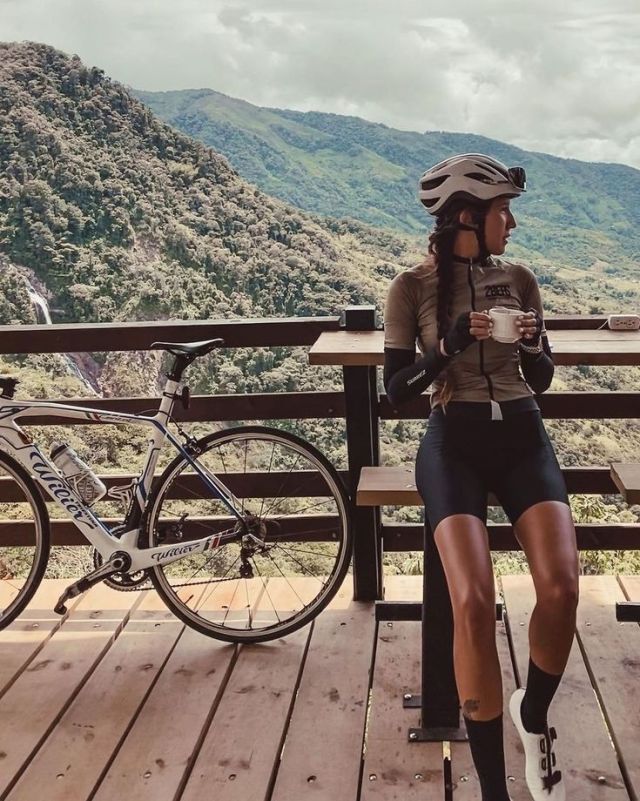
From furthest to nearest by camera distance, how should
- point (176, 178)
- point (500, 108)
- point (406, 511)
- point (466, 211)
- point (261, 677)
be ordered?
point (500, 108) < point (176, 178) < point (406, 511) < point (261, 677) < point (466, 211)

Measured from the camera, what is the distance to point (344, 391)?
2764 millimetres

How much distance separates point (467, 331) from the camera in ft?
6.15

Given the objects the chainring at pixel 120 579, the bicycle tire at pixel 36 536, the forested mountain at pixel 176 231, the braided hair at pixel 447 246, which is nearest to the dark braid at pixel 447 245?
the braided hair at pixel 447 246

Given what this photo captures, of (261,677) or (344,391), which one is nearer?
(261,677)

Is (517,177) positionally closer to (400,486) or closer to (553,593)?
(400,486)

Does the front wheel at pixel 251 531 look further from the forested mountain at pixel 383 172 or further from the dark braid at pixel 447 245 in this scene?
the forested mountain at pixel 383 172

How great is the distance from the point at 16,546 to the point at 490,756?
2060 mm

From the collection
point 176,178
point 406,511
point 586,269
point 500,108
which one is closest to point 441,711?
point 406,511

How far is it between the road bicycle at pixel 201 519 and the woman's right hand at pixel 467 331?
84 centimetres

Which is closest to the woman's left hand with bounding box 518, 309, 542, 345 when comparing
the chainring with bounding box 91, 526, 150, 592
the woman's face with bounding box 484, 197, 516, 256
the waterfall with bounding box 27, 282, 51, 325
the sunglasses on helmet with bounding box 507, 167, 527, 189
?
the woman's face with bounding box 484, 197, 516, 256

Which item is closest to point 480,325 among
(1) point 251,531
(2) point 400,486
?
(2) point 400,486

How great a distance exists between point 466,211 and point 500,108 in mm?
52284

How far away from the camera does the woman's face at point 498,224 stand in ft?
6.74

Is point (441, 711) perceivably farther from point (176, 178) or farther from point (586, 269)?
point (176, 178)
